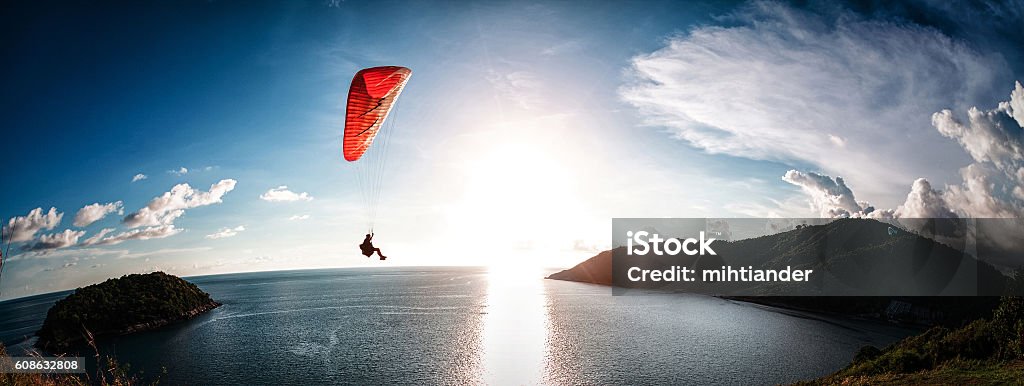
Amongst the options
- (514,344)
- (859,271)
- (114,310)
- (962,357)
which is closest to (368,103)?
(962,357)

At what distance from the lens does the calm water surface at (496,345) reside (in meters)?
42.1

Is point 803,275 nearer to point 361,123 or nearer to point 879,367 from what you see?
point 879,367

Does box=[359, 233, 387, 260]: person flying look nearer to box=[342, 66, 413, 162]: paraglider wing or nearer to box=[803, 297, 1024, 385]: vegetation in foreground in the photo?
box=[342, 66, 413, 162]: paraglider wing

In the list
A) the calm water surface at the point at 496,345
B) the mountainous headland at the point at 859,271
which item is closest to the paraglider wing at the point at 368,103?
the calm water surface at the point at 496,345

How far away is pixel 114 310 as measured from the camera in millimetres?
66938

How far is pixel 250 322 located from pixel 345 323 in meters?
18.9

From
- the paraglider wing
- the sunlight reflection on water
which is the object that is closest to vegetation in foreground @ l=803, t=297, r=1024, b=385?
the paraglider wing

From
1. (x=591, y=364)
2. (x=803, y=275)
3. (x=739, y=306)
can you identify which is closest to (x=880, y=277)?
(x=803, y=275)

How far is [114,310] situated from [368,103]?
76.7 meters

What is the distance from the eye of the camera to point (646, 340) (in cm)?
5762

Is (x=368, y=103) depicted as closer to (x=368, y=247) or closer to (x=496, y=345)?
(x=368, y=247)

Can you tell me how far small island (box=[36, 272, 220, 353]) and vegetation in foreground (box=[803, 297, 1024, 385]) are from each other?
83.2 m

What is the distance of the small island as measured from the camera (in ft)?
208

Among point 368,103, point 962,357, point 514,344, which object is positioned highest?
point 368,103
